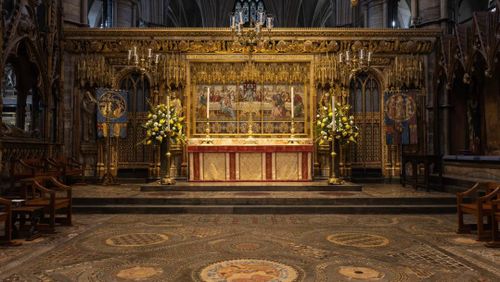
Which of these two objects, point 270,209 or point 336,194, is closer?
point 270,209

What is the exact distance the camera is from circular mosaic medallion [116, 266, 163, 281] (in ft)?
13.6

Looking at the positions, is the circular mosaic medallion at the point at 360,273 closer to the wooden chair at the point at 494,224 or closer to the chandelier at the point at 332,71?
the wooden chair at the point at 494,224

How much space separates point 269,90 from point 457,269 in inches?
374

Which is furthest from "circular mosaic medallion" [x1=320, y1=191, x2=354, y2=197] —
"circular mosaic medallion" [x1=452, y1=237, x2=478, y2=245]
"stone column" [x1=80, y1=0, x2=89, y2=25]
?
"stone column" [x1=80, y1=0, x2=89, y2=25]

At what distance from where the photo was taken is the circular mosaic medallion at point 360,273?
4122mm

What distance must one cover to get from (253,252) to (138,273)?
1.53 meters

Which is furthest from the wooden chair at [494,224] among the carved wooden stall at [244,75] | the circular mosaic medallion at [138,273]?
the carved wooden stall at [244,75]

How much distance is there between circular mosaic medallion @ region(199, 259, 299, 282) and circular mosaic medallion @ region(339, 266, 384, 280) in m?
0.55

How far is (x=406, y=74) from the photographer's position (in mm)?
12898

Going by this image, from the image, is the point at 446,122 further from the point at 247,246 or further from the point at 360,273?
the point at 360,273

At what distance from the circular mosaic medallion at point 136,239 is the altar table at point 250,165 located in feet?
16.5

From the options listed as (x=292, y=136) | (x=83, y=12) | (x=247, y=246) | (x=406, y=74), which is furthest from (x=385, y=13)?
(x=247, y=246)

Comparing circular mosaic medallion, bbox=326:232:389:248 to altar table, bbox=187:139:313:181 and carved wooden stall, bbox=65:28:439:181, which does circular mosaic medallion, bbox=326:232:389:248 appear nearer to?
altar table, bbox=187:139:313:181

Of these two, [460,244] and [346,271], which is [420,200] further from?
[346,271]
